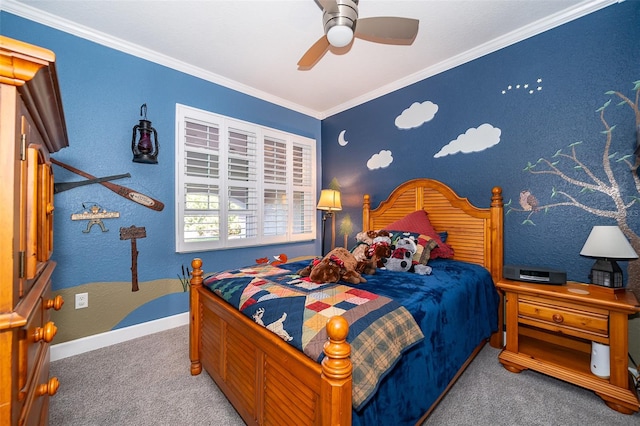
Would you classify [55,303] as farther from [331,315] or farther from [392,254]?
[392,254]

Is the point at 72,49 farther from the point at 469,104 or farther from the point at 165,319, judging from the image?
the point at 469,104

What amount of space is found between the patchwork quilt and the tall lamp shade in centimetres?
140

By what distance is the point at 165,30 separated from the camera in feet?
7.57

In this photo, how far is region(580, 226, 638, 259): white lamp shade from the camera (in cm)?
162

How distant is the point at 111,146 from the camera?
240 cm

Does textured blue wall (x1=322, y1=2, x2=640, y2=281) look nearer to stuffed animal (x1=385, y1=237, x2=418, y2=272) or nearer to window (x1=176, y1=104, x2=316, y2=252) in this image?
stuffed animal (x1=385, y1=237, x2=418, y2=272)

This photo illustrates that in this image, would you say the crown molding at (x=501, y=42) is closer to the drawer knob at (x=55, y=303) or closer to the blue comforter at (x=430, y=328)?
the blue comforter at (x=430, y=328)

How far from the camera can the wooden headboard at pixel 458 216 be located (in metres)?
2.37

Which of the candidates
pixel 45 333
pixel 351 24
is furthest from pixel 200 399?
pixel 351 24

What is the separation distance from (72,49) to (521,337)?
4547mm

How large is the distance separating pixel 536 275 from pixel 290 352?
1.98 metres

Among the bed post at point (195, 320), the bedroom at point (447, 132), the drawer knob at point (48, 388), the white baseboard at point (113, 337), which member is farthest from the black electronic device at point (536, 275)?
the white baseboard at point (113, 337)

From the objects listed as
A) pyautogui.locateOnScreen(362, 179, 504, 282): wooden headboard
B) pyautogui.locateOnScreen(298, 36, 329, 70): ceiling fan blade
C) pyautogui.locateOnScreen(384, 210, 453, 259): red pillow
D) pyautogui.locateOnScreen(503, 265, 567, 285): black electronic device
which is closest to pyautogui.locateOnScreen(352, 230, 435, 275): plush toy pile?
pyautogui.locateOnScreen(384, 210, 453, 259): red pillow

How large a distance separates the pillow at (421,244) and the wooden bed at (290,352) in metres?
0.45
